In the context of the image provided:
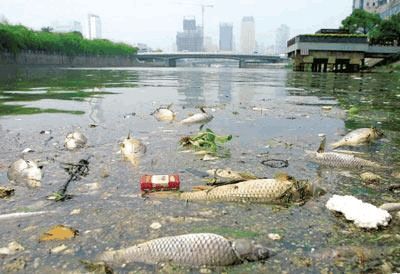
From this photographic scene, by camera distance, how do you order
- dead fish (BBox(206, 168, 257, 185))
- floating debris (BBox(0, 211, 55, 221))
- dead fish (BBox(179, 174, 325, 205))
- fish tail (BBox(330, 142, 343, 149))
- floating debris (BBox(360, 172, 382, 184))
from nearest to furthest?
1. floating debris (BBox(0, 211, 55, 221))
2. dead fish (BBox(179, 174, 325, 205))
3. dead fish (BBox(206, 168, 257, 185))
4. floating debris (BBox(360, 172, 382, 184))
5. fish tail (BBox(330, 142, 343, 149))

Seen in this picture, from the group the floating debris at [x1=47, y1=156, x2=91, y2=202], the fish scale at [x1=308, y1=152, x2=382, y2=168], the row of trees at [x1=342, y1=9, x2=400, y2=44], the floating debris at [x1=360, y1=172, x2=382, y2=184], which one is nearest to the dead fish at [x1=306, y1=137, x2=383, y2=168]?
the fish scale at [x1=308, y1=152, x2=382, y2=168]

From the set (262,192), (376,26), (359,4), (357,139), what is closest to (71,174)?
(262,192)

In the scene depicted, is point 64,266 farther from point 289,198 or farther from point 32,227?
point 289,198

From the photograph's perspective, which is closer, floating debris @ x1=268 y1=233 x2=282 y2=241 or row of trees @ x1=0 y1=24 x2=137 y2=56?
floating debris @ x1=268 y1=233 x2=282 y2=241

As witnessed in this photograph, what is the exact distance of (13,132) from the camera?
616cm

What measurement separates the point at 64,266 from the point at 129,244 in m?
0.43

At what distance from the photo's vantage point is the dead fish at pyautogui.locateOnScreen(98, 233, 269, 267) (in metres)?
2.26

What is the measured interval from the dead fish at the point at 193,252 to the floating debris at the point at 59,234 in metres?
0.40

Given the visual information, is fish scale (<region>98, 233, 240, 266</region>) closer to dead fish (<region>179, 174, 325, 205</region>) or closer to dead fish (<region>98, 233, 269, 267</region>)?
dead fish (<region>98, 233, 269, 267</region>)

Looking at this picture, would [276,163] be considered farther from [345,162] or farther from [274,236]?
[274,236]

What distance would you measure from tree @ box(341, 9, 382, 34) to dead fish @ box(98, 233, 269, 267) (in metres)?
72.3

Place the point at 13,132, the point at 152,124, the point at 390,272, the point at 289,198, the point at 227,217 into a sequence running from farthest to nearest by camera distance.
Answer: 1. the point at 152,124
2. the point at 13,132
3. the point at 289,198
4. the point at 227,217
5. the point at 390,272

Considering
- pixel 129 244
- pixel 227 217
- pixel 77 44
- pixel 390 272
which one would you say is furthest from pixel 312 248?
pixel 77 44

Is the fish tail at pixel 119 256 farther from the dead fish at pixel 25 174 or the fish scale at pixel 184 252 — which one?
the dead fish at pixel 25 174
